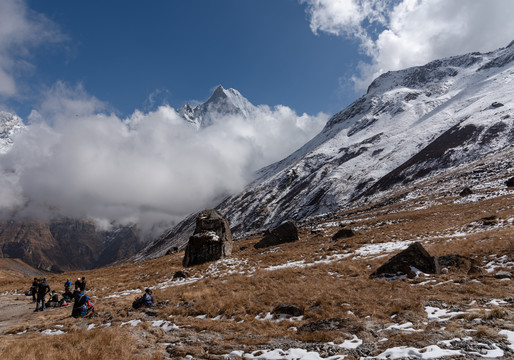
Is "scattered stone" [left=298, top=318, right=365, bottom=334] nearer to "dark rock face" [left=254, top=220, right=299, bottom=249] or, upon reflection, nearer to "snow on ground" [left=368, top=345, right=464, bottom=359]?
"snow on ground" [left=368, top=345, right=464, bottom=359]

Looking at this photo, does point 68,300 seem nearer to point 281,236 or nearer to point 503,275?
point 281,236

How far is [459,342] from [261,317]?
7.96 m

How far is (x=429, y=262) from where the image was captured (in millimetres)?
17359

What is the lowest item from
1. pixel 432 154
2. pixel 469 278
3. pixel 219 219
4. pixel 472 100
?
pixel 469 278

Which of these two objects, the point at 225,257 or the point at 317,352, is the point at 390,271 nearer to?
the point at 317,352

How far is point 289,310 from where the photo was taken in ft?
42.9

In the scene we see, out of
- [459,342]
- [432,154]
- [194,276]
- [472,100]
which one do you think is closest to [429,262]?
[459,342]

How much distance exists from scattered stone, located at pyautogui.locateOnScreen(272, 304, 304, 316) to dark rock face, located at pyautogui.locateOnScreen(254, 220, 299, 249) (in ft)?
104

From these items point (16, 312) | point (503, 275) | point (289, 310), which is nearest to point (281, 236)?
point (503, 275)

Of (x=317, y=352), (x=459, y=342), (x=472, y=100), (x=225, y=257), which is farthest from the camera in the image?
(x=472, y=100)

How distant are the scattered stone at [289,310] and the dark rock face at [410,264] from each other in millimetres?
7678

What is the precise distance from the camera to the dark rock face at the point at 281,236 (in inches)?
1784

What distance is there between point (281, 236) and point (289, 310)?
3335 centimetres

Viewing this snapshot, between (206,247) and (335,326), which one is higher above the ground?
(206,247)
